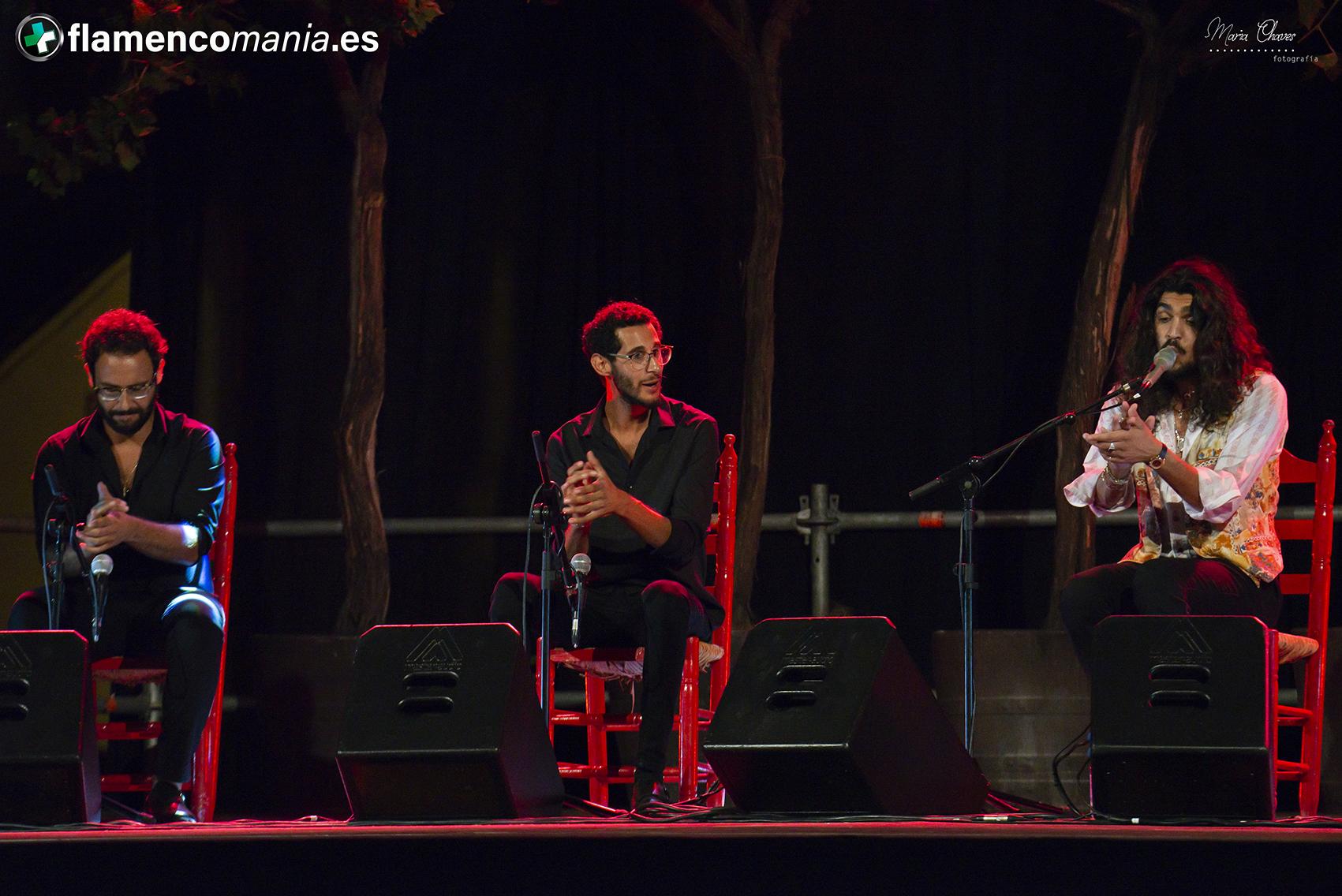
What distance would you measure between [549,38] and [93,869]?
10.9 feet

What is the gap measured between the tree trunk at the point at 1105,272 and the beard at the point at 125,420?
7.78 ft

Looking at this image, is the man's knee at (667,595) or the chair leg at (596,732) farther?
the chair leg at (596,732)

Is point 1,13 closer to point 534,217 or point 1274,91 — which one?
point 534,217

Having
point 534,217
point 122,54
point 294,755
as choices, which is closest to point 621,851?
point 294,755

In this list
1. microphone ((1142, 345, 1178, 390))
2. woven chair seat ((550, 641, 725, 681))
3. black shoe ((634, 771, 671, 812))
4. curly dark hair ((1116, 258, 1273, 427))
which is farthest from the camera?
woven chair seat ((550, 641, 725, 681))

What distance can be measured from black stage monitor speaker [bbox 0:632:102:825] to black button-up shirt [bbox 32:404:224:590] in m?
0.67

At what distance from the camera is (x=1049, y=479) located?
4586 millimetres

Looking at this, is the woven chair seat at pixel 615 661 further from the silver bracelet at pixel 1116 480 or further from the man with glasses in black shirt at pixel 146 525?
the silver bracelet at pixel 1116 480

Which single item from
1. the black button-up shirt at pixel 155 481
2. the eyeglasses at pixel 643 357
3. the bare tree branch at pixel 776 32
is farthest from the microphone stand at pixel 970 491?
the bare tree branch at pixel 776 32

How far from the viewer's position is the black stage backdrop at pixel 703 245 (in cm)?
455

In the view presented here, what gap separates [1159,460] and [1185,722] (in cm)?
68

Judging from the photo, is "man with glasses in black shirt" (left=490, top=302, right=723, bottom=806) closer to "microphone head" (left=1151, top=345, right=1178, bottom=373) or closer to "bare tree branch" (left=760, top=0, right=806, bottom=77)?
"microphone head" (left=1151, top=345, right=1178, bottom=373)

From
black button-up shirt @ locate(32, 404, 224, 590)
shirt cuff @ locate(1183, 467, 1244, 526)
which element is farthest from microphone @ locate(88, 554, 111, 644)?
shirt cuff @ locate(1183, 467, 1244, 526)

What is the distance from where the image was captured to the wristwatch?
10.1 ft
